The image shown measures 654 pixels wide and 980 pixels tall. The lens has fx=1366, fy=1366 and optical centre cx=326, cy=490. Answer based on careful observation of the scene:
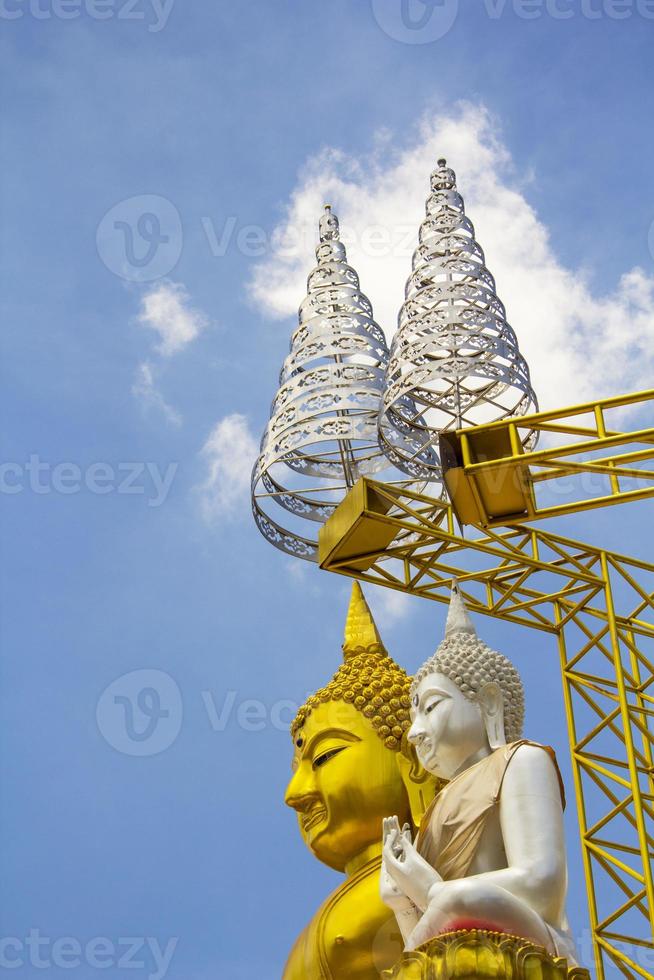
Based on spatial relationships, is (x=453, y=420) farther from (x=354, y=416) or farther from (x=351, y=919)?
(x=351, y=919)

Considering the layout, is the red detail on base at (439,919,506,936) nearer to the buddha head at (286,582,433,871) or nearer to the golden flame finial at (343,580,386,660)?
the buddha head at (286,582,433,871)

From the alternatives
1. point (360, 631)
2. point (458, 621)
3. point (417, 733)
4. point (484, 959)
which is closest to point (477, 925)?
point (484, 959)

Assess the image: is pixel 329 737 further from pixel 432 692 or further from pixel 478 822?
pixel 478 822

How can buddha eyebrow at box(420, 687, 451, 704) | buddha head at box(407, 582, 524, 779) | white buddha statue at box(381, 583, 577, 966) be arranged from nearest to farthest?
1. white buddha statue at box(381, 583, 577, 966)
2. buddha head at box(407, 582, 524, 779)
3. buddha eyebrow at box(420, 687, 451, 704)

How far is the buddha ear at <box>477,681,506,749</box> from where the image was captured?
7520 millimetres

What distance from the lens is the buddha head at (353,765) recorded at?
30.8 feet

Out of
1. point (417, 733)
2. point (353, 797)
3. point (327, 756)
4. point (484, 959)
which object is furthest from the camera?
point (327, 756)

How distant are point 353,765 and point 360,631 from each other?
1404 millimetres

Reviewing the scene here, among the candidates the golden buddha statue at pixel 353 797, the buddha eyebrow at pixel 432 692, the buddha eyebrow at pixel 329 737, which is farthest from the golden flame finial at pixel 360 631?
the buddha eyebrow at pixel 432 692

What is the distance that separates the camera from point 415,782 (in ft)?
Result: 30.8

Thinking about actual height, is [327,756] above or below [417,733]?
above

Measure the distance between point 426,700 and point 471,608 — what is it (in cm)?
497

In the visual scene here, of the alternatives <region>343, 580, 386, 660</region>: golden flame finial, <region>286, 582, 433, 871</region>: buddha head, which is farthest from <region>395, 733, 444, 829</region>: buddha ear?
<region>343, 580, 386, 660</region>: golden flame finial

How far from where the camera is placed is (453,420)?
12.6 m
